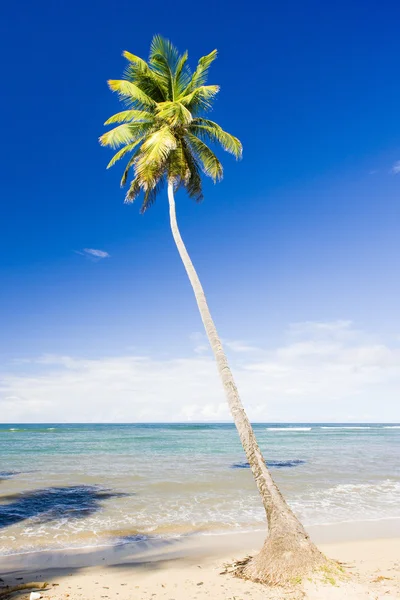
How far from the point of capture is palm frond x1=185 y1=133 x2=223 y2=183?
12516 mm

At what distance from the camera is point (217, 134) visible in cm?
1235

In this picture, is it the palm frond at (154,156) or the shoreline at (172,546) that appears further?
the palm frond at (154,156)

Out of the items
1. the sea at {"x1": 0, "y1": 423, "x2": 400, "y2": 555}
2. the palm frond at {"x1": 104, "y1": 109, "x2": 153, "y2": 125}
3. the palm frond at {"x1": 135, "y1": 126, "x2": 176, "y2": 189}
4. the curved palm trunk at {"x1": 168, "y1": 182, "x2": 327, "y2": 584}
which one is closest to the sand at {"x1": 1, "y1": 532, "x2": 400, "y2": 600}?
the curved palm trunk at {"x1": 168, "y1": 182, "x2": 327, "y2": 584}

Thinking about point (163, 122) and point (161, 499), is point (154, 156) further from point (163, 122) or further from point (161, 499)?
point (161, 499)

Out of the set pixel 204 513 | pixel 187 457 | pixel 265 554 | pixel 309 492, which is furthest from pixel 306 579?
pixel 187 457

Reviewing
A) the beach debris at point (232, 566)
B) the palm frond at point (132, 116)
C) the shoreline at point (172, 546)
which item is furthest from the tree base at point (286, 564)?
the palm frond at point (132, 116)

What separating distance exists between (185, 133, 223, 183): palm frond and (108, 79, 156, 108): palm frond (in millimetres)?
1552

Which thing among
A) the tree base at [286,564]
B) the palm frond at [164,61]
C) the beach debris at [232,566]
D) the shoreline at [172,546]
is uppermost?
the palm frond at [164,61]

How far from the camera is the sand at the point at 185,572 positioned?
631 centimetres

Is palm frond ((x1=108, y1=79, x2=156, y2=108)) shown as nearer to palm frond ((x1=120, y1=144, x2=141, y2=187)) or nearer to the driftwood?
palm frond ((x1=120, y1=144, x2=141, y2=187))

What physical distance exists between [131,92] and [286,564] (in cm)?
1198

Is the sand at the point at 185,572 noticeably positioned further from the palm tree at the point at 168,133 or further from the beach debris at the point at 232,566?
the palm tree at the point at 168,133

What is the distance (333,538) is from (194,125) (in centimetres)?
1238

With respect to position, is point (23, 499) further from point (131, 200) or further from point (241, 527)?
point (131, 200)
